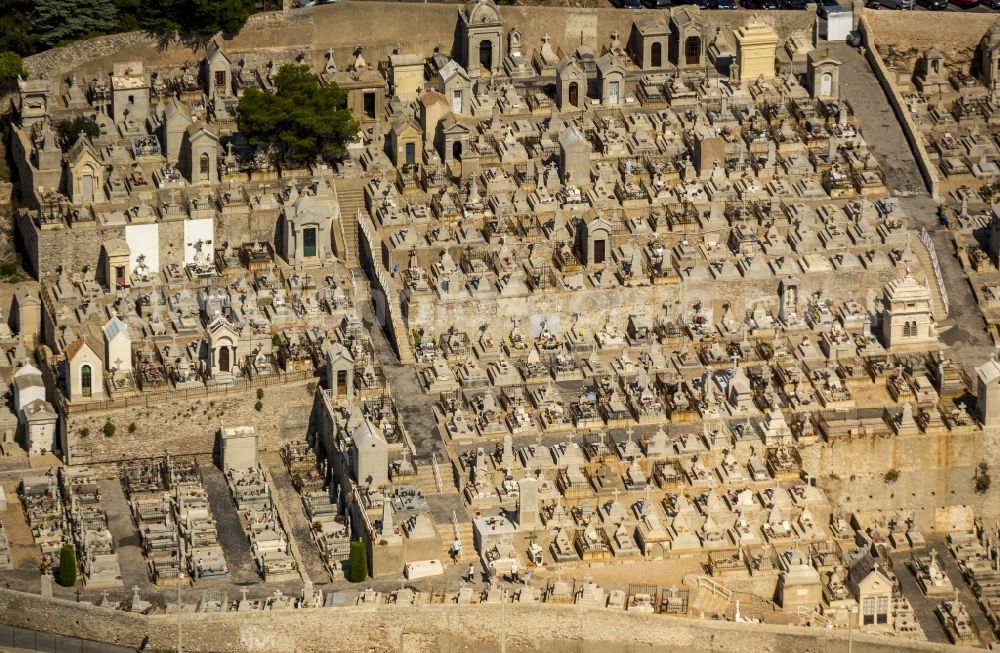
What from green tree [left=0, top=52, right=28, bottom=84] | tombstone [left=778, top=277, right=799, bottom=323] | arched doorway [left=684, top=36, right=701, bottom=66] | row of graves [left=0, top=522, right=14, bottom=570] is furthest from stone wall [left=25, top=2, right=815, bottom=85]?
row of graves [left=0, top=522, right=14, bottom=570]

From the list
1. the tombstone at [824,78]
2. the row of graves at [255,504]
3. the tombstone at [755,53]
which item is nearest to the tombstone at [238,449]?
the row of graves at [255,504]

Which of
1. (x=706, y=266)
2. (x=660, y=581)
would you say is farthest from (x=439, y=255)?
(x=660, y=581)

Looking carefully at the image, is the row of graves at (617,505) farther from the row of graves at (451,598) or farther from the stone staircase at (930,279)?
the stone staircase at (930,279)

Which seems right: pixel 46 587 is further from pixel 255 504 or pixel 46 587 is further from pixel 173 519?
pixel 255 504

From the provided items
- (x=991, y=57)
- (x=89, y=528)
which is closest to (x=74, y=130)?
(x=89, y=528)

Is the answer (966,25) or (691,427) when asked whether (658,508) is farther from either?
(966,25)

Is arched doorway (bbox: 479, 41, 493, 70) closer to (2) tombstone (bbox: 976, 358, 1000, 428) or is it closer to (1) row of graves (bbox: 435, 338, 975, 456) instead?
(1) row of graves (bbox: 435, 338, 975, 456)
